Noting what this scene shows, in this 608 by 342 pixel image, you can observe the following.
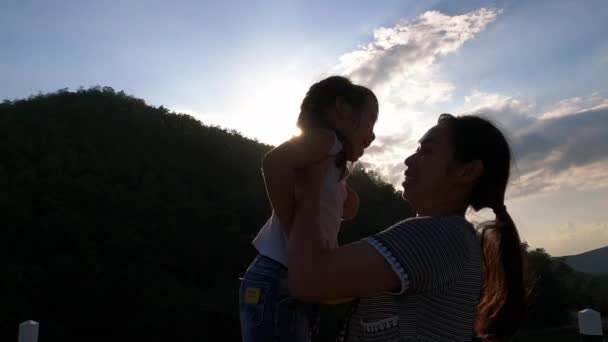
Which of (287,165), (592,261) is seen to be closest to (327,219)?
(287,165)

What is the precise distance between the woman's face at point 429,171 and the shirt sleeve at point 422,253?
206mm

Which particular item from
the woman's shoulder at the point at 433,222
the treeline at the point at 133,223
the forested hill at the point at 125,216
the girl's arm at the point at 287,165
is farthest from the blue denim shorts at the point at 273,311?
the forested hill at the point at 125,216

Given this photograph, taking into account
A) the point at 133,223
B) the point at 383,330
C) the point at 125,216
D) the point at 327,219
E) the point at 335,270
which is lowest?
the point at 383,330

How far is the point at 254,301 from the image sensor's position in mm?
1713

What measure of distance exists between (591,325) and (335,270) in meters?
3.57

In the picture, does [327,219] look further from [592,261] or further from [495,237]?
[592,261]

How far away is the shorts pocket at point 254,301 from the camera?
1.69 m

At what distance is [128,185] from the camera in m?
25.7

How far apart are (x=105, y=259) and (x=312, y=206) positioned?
20.4 m

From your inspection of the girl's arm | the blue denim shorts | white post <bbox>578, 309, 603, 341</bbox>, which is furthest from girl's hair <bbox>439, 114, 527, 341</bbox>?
white post <bbox>578, 309, 603, 341</bbox>

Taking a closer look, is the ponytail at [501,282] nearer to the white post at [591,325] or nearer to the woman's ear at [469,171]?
the woman's ear at [469,171]

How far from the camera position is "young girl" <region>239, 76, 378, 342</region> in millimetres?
1491

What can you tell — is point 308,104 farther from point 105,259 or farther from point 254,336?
point 105,259

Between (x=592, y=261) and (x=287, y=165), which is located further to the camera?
(x=592, y=261)
